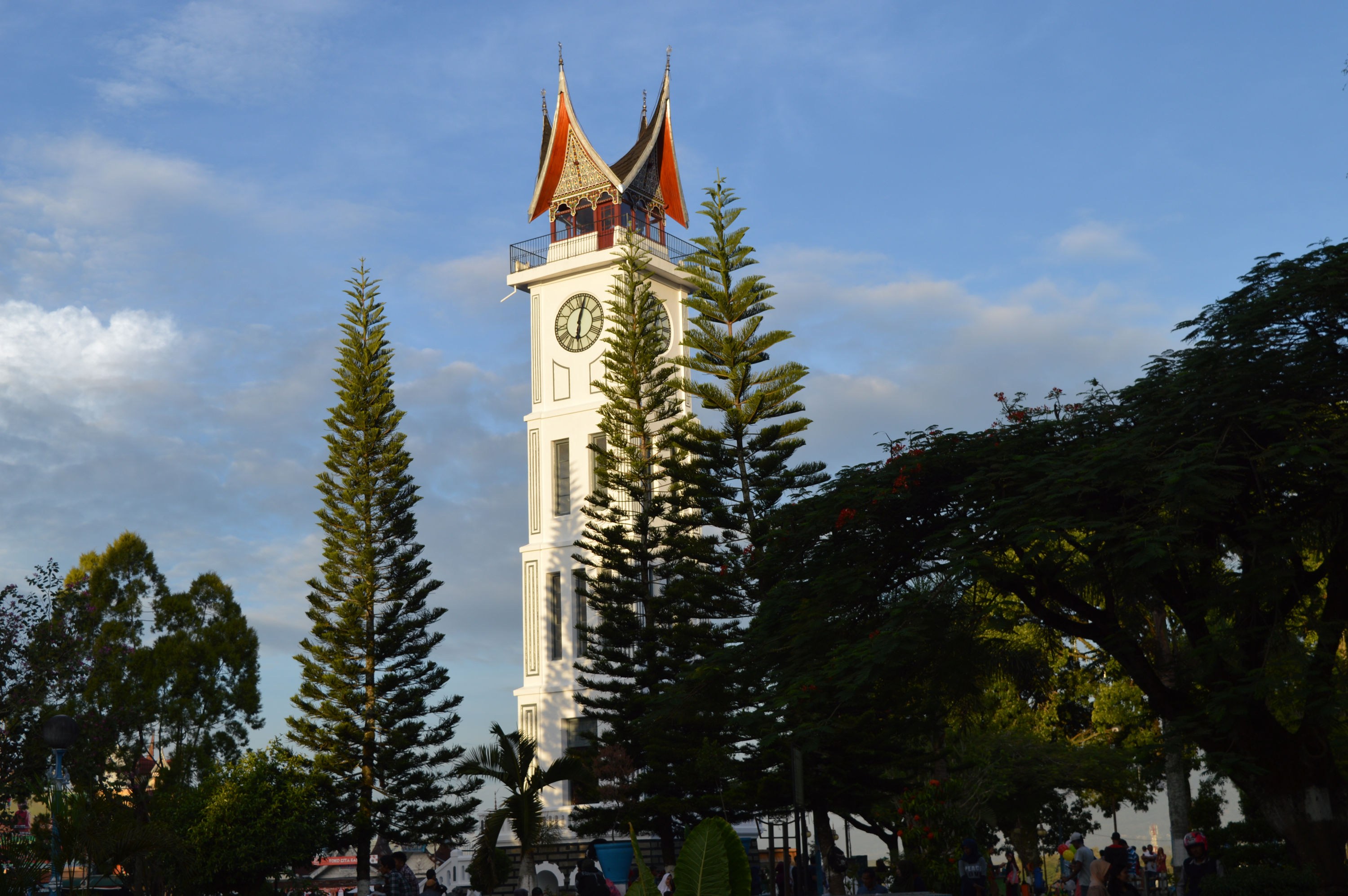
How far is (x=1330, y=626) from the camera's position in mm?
11969

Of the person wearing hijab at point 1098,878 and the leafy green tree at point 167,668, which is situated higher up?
the leafy green tree at point 167,668

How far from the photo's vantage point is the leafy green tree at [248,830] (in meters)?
20.4

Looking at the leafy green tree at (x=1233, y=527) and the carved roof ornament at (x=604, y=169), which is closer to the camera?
the leafy green tree at (x=1233, y=527)

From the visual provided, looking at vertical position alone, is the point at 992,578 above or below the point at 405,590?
below

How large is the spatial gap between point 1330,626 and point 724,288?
15185mm

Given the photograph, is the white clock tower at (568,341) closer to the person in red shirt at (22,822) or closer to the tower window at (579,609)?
the tower window at (579,609)

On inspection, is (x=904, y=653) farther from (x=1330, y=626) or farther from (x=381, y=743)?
(x=381, y=743)

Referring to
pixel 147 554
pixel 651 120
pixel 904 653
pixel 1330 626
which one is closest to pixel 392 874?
pixel 904 653

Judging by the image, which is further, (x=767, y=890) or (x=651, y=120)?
(x=651, y=120)

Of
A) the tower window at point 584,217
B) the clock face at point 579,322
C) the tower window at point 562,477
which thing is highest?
the tower window at point 584,217

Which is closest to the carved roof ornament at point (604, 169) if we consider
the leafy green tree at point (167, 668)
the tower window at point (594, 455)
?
the tower window at point (594, 455)

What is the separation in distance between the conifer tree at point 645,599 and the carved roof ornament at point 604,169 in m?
6.76

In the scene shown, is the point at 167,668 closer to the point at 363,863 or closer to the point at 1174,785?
the point at 363,863

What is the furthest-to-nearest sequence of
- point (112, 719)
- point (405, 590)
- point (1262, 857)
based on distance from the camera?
point (405, 590) → point (112, 719) → point (1262, 857)
